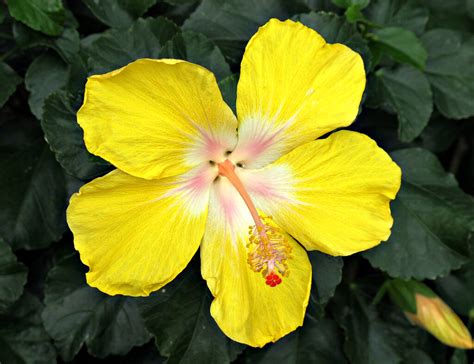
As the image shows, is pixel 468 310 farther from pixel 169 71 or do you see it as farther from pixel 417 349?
pixel 169 71

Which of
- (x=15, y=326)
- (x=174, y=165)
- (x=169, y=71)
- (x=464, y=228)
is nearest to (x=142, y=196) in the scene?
(x=174, y=165)

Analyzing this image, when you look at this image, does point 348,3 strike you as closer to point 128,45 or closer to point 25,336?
point 128,45

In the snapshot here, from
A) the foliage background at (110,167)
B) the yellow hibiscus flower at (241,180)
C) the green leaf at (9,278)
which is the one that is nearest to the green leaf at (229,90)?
the foliage background at (110,167)

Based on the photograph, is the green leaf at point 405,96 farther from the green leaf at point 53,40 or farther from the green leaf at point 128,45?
the green leaf at point 53,40

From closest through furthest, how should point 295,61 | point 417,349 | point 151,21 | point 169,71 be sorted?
1. point 169,71
2. point 295,61
3. point 151,21
4. point 417,349

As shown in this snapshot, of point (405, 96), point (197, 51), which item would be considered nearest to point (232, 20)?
point (197, 51)

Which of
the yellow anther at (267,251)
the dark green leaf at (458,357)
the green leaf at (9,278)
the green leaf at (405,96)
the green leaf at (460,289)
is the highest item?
the green leaf at (405,96)

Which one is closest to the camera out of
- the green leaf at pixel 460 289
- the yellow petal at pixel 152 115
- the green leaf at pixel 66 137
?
the yellow petal at pixel 152 115
